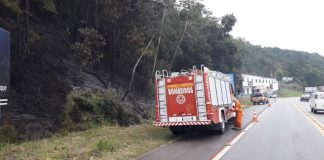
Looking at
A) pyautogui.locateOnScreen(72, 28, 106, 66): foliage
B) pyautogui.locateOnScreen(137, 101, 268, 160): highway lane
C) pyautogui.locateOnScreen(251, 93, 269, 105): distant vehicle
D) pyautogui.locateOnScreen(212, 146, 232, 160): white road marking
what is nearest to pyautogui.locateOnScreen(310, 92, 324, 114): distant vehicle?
pyautogui.locateOnScreen(137, 101, 268, 160): highway lane

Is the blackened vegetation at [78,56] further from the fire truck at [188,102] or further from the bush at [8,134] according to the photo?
the fire truck at [188,102]

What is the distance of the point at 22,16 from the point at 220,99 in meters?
10.9

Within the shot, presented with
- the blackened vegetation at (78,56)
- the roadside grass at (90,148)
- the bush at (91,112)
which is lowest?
the roadside grass at (90,148)

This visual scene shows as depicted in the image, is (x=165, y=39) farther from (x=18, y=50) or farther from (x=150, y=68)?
(x=18, y=50)

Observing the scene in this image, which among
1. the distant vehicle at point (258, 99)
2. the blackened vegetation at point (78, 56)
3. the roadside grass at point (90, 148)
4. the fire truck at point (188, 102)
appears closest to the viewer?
the roadside grass at point (90, 148)

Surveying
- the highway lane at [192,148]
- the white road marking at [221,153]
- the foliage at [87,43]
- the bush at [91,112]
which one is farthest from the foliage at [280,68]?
the white road marking at [221,153]

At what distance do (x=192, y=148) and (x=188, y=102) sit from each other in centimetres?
343

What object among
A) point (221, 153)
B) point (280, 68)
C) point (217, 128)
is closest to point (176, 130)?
point (217, 128)

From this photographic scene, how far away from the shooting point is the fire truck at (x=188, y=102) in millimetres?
16516

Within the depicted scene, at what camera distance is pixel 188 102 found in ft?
55.1

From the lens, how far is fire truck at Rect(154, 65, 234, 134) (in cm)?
1652

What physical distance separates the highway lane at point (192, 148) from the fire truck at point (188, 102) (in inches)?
23.5

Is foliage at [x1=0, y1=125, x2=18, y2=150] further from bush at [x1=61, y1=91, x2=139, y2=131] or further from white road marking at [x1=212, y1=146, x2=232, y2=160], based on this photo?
white road marking at [x1=212, y1=146, x2=232, y2=160]

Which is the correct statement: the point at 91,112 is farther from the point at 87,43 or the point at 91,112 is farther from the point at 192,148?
the point at 192,148
